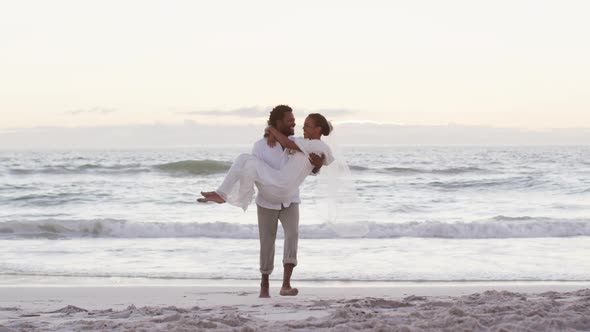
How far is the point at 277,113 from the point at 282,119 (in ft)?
0.22

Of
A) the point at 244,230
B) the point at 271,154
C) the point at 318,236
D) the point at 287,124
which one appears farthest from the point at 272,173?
the point at 244,230

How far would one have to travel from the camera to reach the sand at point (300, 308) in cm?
503

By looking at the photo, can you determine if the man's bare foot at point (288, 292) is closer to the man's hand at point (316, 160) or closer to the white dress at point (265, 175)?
the white dress at point (265, 175)

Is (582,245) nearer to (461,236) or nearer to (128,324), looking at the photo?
(461,236)

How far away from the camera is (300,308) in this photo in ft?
20.3

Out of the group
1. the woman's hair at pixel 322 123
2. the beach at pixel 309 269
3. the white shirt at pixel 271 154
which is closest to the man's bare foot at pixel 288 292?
the beach at pixel 309 269

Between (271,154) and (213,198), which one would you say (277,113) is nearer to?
(271,154)

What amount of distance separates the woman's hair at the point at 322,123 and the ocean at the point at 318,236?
42 centimetres

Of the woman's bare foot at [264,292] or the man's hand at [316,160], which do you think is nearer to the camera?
the man's hand at [316,160]

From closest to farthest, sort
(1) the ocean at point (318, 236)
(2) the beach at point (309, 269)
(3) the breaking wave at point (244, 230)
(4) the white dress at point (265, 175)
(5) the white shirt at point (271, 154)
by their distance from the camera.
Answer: (2) the beach at point (309, 269)
(4) the white dress at point (265, 175)
(5) the white shirt at point (271, 154)
(1) the ocean at point (318, 236)
(3) the breaking wave at point (244, 230)

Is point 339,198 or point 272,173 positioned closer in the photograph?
point 272,173

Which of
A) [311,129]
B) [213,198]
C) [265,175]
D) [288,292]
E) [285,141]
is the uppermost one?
[311,129]

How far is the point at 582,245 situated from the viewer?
11.8 metres

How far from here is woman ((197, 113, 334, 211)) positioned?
6531mm
